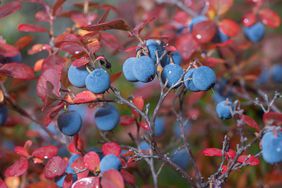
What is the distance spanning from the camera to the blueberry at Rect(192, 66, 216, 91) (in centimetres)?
92

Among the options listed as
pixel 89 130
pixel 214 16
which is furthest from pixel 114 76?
pixel 89 130

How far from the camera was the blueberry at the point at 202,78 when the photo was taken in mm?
923

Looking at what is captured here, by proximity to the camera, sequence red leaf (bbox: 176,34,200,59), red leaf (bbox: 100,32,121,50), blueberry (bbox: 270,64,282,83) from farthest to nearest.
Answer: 1. blueberry (bbox: 270,64,282,83)
2. red leaf (bbox: 176,34,200,59)
3. red leaf (bbox: 100,32,121,50)

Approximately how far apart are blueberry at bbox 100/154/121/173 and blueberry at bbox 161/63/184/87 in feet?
0.59

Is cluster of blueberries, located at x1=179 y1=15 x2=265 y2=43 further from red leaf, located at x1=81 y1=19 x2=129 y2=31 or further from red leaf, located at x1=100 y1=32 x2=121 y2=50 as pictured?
red leaf, located at x1=81 y1=19 x2=129 y2=31

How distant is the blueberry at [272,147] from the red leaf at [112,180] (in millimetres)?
278

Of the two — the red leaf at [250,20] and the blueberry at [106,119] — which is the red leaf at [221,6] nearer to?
the red leaf at [250,20]

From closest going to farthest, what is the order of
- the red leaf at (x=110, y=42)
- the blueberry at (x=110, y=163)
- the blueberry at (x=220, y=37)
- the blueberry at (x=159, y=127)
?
the blueberry at (x=110, y=163), the red leaf at (x=110, y=42), the blueberry at (x=220, y=37), the blueberry at (x=159, y=127)

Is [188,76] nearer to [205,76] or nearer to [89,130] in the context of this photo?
[205,76]

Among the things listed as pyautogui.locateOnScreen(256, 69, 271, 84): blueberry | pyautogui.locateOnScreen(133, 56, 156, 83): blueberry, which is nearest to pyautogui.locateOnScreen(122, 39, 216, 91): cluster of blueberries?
pyautogui.locateOnScreen(133, 56, 156, 83): blueberry

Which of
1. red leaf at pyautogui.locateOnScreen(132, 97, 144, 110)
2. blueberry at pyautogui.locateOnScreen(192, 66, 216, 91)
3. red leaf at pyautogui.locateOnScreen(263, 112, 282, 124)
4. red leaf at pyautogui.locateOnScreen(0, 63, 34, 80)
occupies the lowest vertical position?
red leaf at pyautogui.locateOnScreen(0, 63, 34, 80)

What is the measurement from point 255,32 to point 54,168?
0.82m

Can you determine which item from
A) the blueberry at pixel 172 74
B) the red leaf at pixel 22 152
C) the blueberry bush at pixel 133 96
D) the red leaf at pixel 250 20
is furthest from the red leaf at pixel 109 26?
the red leaf at pixel 250 20

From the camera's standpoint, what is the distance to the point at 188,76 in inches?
37.4
